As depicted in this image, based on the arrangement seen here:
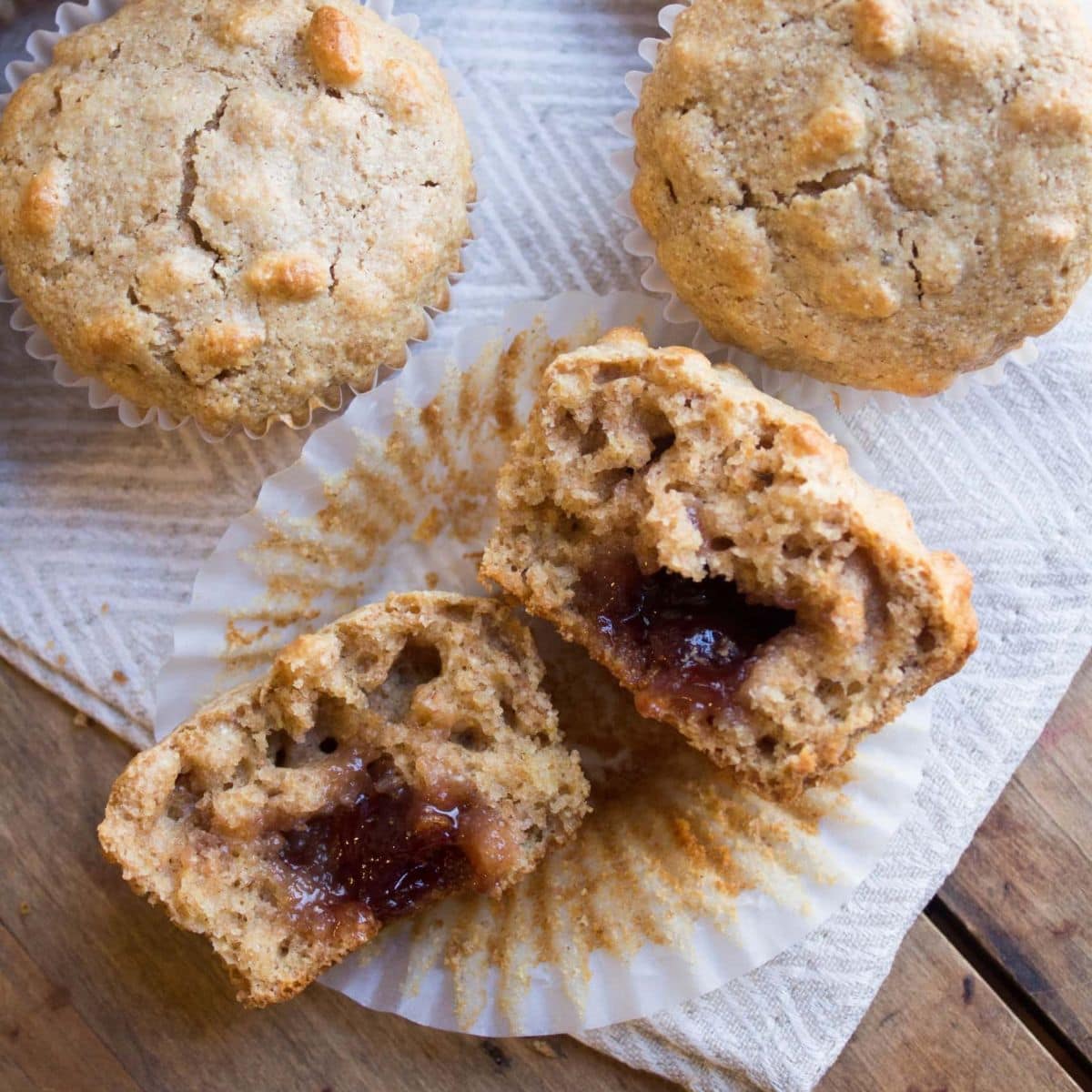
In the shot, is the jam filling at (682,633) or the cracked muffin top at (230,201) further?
the cracked muffin top at (230,201)

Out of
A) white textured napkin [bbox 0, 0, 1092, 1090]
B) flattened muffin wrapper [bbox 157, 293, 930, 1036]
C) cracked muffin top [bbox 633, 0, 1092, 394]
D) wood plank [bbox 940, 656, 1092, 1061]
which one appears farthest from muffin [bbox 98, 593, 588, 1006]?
wood plank [bbox 940, 656, 1092, 1061]

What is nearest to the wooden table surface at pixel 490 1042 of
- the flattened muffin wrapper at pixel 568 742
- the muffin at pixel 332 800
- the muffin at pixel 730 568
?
the flattened muffin wrapper at pixel 568 742

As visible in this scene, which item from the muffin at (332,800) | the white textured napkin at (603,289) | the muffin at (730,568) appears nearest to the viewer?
the muffin at (730,568)

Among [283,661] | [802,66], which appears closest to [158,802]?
[283,661]

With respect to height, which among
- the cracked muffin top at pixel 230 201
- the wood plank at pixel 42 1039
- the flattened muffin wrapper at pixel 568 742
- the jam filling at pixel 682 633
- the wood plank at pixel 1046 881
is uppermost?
the cracked muffin top at pixel 230 201

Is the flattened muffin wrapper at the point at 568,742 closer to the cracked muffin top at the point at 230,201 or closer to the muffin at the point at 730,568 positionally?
the cracked muffin top at the point at 230,201

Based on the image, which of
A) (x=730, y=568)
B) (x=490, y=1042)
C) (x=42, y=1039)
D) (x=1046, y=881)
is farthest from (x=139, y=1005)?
(x=1046, y=881)

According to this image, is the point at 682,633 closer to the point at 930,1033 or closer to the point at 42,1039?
the point at 930,1033
